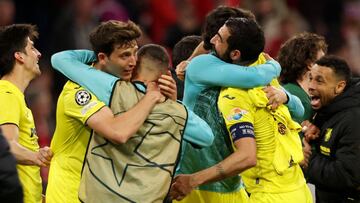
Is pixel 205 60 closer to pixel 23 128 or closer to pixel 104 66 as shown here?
pixel 104 66

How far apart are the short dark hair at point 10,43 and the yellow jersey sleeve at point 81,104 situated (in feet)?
2.36

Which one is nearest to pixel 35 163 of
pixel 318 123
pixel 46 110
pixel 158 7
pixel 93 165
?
pixel 93 165

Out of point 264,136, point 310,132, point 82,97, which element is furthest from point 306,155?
point 82,97

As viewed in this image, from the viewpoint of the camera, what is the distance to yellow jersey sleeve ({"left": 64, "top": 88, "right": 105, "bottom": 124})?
18.6 feet

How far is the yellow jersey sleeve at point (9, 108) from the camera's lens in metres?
6.03

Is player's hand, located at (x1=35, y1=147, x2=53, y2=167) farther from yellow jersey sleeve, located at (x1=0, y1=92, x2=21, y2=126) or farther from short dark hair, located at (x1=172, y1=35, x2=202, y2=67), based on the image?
short dark hair, located at (x1=172, y1=35, x2=202, y2=67)

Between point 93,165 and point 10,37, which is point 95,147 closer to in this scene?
point 93,165

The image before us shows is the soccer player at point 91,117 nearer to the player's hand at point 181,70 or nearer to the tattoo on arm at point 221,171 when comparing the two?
the tattoo on arm at point 221,171

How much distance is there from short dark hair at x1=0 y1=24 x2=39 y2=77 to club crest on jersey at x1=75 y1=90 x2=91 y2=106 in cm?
81

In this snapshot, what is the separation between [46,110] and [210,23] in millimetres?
4642

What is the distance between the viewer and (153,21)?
41.8ft

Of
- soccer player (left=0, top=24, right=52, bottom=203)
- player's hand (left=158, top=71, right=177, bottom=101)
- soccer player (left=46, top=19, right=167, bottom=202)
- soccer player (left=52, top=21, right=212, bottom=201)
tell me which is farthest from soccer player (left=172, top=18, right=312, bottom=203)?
soccer player (left=0, top=24, right=52, bottom=203)

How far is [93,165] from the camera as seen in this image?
18.5ft

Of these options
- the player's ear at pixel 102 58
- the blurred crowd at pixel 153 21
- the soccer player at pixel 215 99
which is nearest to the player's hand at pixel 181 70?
the soccer player at pixel 215 99
